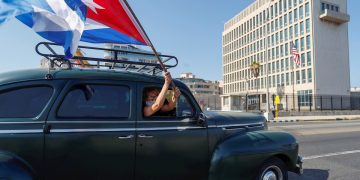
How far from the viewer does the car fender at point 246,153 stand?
428 cm

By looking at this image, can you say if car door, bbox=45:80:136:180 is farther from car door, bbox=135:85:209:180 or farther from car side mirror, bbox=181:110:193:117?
car side mirror, bbox=181:110:193:117

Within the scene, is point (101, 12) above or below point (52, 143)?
above

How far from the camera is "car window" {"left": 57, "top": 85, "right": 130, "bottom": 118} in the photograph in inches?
141

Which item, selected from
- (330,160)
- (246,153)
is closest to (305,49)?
(330,160)

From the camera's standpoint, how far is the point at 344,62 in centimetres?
7106

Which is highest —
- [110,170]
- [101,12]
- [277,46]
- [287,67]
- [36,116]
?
[277,46]

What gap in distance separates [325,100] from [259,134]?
6459 centimetres

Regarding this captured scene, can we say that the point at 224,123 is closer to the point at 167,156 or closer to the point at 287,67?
the point at 167,156

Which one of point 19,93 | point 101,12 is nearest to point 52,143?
point 19,93

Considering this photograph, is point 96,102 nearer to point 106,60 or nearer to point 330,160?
point 106,60

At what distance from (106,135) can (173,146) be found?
2.86ft

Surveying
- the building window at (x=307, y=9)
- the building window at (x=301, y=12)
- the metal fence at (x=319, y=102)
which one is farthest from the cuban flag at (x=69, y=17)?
the building window at (x=301, y=12)

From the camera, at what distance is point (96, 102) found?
3727 millimetres

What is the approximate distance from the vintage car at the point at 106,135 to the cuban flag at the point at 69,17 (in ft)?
1.50
